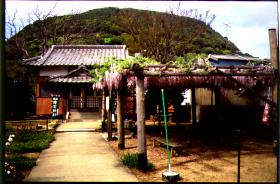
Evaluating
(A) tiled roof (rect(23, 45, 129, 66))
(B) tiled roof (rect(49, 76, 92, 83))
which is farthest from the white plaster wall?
(B) tiled roof (rect(49, 76, 92, 83))

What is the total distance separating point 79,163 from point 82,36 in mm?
33033

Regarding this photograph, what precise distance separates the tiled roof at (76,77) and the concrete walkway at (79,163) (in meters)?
8.93

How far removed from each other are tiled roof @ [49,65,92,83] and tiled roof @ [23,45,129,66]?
185 centimetres

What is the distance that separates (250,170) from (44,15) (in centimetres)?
2717

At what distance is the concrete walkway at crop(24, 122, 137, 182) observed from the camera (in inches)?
307

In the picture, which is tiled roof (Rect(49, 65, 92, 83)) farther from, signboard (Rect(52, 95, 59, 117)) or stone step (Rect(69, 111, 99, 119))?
stone step (Rect(69, 111, 99, 119))

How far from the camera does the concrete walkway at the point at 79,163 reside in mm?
7793

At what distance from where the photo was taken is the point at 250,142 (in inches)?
518

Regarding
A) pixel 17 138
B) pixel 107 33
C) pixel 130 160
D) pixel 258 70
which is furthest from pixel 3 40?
pixel 107 33

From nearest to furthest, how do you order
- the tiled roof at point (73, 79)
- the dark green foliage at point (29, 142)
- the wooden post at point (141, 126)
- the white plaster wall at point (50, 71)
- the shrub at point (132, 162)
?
the wooden post at point (141, 126), the shrub at point (132, 162), the dark green foliage at point (29, 142), the tiled roof at point (73, 79), the white plaster wall at point (50, 71)

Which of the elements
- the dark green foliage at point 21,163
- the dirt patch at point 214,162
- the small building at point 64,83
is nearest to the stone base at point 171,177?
the dirt patch at point 214,162

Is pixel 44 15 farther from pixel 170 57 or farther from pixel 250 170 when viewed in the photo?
pixel 250 170

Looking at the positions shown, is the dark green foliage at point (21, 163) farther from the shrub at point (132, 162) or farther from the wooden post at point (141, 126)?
the wooden post at point (141, 126)

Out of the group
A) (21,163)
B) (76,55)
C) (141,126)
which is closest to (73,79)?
(76,55)
